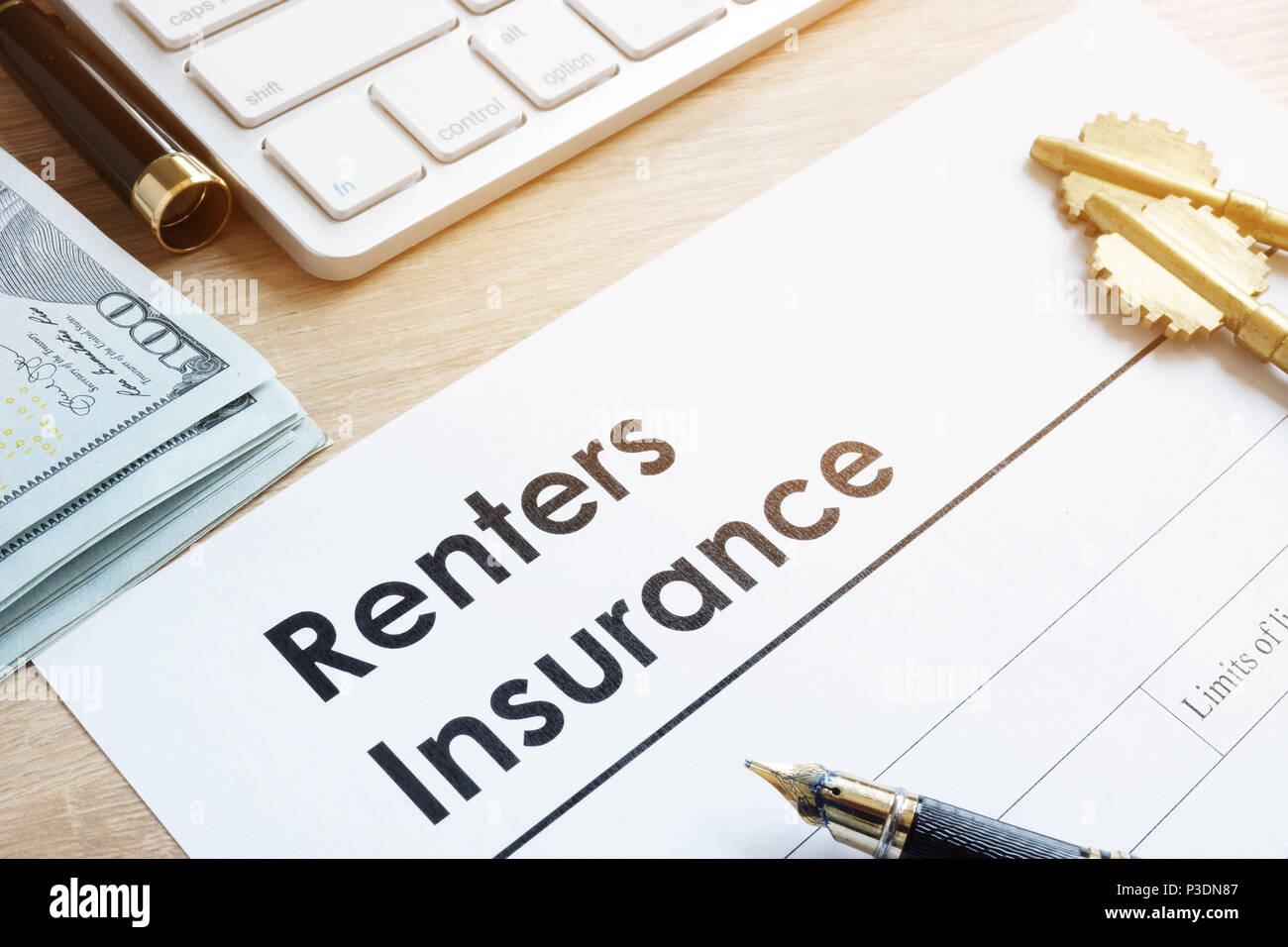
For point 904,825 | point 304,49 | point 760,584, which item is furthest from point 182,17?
point 904,825

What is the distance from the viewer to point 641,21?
1.88ft

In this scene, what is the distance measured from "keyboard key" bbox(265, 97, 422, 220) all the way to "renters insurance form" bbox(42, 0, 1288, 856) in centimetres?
10

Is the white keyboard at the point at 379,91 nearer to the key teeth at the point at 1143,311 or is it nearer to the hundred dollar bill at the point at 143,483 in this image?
the hundred dollar bill at the point at 143,483

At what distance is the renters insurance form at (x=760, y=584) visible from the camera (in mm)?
415

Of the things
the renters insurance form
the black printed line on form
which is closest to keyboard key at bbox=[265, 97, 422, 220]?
the renters insurance form

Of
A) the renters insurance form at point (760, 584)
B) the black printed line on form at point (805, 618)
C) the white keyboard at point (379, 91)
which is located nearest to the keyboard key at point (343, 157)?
the white keyboard at point (379, 91)

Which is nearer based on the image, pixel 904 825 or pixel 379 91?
pixel 904 825

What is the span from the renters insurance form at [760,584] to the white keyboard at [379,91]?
9 centimetres

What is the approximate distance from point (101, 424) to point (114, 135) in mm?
146

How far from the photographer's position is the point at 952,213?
22.6 inches

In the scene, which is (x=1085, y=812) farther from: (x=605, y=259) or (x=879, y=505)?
(x=605, y=259)

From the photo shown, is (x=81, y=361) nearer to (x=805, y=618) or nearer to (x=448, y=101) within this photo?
(x=448, y=101)

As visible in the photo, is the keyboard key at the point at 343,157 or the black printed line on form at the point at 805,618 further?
the keyboard key at the point at 343,157
